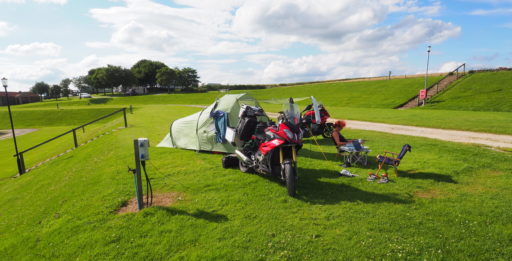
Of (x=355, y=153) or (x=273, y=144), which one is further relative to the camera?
(x=355, y=153)

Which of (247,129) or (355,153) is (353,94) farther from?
(247,129)

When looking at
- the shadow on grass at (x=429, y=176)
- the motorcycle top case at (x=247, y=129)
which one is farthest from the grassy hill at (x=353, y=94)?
the shadow on grass at (x=429, y=176)

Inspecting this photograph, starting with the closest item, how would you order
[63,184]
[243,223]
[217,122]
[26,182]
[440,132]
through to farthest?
1. [243,223]
2. [63,184]
3. [217,122]
4. [26,182]
5. [440,132]

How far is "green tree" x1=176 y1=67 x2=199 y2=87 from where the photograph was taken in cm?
9962

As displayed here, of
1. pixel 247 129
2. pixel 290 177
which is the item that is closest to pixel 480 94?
pixel 247 129

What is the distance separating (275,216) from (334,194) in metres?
1.93

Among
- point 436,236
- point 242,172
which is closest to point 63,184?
point 242,172

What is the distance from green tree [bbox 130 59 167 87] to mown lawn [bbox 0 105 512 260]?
96.5 m

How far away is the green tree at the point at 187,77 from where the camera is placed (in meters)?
99.6

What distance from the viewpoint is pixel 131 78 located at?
88.1m

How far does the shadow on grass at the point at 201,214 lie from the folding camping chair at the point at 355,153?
518 cm

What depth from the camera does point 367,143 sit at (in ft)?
42.7

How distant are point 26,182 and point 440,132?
71.2 ft

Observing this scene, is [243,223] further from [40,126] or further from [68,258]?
[40,126]
